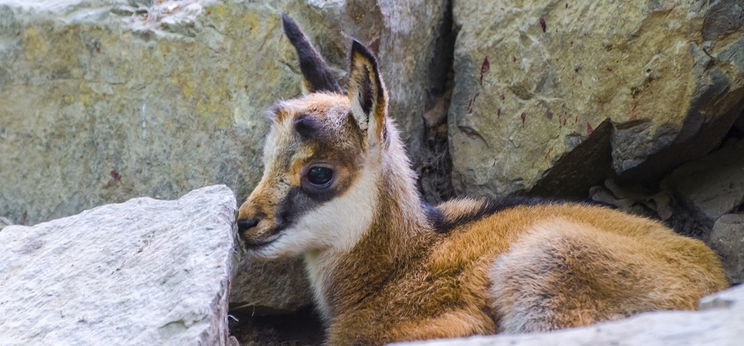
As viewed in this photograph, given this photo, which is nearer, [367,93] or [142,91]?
[367,93]

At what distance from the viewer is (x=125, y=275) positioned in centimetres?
540

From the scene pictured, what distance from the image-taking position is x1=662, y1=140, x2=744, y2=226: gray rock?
7.11 m

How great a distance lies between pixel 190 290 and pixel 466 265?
5.80ft

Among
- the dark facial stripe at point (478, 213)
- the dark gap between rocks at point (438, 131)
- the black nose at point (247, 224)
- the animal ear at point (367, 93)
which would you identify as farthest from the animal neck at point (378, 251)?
the dark gap between rocks at point (438, 131)

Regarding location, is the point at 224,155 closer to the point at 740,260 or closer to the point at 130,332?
the point at 130,332

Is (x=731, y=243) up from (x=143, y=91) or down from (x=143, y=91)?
down

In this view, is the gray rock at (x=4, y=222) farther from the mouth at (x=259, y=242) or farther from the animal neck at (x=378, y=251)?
the animal neck at (x=378, y=251)

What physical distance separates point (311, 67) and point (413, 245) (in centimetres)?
150

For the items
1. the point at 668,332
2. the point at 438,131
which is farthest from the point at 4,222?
the point at 668,332

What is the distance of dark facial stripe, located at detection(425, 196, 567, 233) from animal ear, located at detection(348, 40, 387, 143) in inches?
26.8

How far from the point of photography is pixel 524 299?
5266 millimetres

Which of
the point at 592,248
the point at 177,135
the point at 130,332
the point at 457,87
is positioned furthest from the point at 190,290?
the point at 457,87

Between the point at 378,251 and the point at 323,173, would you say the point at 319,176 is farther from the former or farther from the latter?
the point at 378,251

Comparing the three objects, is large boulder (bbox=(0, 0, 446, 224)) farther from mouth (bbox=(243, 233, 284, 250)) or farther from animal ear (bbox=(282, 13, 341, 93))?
mouth (bbox=(243, 233, 284, 250))
